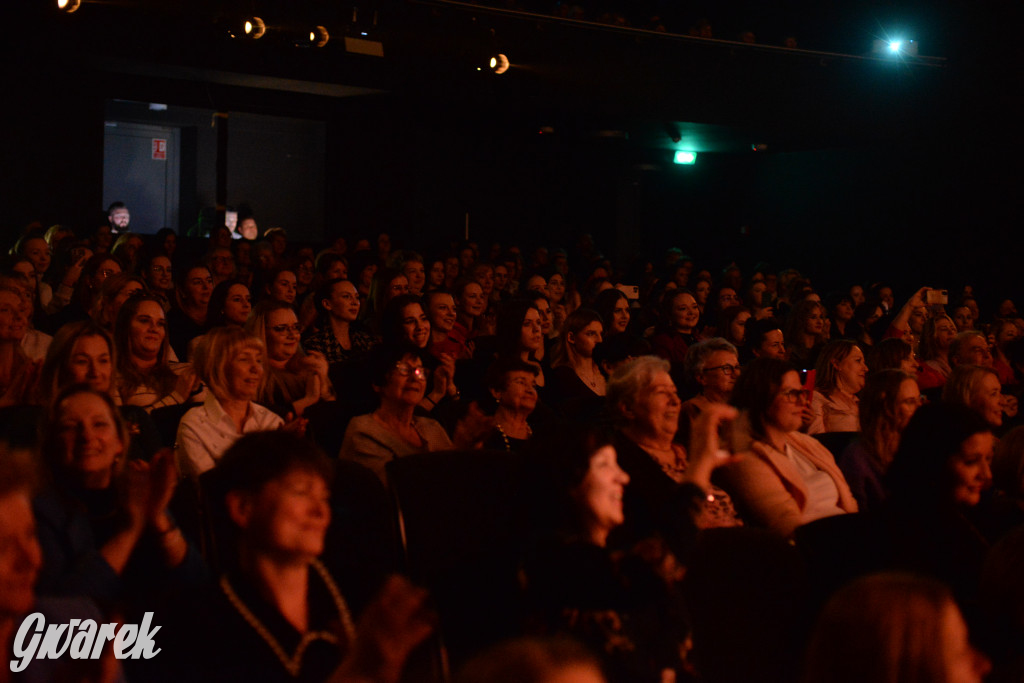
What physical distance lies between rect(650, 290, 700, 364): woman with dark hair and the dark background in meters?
4.16

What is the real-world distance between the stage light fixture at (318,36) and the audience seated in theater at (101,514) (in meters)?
6.38

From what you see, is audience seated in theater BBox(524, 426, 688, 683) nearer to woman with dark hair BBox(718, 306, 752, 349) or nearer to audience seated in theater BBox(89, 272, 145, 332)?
audience seated in theater BBox(89, 272, 145, 332)

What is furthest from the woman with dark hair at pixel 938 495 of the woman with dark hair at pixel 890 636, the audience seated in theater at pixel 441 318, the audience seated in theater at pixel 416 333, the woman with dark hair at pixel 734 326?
the woman with dark hair at pixel 734 326

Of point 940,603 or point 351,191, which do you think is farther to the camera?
point 351,191

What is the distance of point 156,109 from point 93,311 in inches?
332

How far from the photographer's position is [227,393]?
2984mm

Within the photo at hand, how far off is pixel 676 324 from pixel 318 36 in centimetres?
419

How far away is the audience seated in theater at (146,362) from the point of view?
10.9 feet

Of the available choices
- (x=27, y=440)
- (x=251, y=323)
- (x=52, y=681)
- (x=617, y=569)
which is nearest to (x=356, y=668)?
(x=52, y=681)

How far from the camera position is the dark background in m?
8.67

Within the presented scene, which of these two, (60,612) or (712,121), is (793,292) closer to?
(712,121)

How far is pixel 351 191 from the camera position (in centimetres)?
1124

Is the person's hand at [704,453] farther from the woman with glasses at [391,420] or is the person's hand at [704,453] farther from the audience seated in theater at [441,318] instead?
the audience seated in theater at [441,318]

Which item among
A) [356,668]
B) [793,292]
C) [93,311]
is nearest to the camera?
[356,668]
